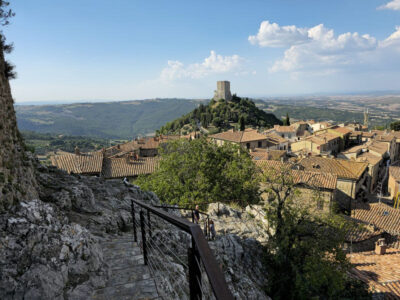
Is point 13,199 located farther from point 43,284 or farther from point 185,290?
point 185,290

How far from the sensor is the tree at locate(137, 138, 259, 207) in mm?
15359

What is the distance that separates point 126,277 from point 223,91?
3886 inches

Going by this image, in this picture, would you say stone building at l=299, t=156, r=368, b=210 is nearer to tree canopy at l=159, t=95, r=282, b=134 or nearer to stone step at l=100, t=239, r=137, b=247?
stone step at l=100, t=239, r=137, b=247

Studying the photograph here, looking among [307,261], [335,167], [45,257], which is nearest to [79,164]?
[307,261]

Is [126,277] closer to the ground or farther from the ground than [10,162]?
closer to the ground

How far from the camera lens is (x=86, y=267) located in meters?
3.69

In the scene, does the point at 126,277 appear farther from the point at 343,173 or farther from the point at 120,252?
the point at 343,173

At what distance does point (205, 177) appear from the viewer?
52.6ft

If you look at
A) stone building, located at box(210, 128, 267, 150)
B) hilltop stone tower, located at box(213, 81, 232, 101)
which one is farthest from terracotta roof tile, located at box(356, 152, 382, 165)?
hilltop stone tower, located at box(213, 81, 232, 101)

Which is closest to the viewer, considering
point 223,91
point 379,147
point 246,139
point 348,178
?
point 348,178

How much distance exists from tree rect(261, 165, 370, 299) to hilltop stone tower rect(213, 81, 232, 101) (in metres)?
90.9

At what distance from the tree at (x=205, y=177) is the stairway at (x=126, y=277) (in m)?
9.59

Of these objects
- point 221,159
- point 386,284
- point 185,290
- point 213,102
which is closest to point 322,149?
point 221,159

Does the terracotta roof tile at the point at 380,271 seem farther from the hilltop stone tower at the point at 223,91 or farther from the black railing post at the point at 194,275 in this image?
the hilltop stone tower at the point at 223,91
